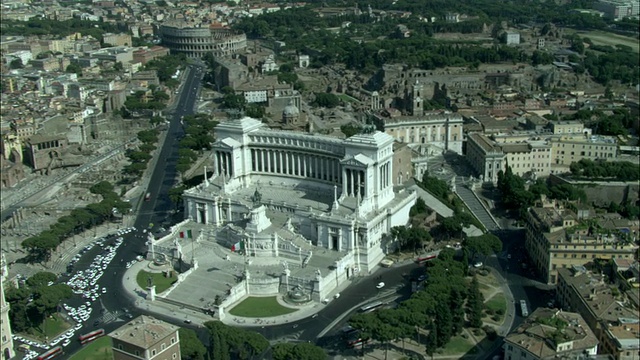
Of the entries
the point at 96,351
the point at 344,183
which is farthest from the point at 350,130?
Answer: the point at 96,351

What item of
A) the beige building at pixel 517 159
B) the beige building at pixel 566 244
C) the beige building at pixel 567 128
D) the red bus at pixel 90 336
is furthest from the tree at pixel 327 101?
the red bus at pixel 90 336

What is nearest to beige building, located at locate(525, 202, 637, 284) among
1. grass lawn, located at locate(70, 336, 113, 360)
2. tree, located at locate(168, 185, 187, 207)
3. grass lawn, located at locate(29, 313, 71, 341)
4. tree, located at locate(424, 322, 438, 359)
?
tree, located at locate(424, 322, 438, 359)

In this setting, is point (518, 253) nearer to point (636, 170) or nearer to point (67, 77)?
point (636, 170)

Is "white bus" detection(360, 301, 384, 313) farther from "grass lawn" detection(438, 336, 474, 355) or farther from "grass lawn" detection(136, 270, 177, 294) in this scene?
"grass lawn" detection(136, 270, 177, 294)

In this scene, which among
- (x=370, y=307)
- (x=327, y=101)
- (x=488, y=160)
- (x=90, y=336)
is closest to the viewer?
(x=90, y=336)

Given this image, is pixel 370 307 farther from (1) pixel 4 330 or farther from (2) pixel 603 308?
(1) pixel 4 330

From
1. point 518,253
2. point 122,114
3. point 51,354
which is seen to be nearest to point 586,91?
point 518,253
